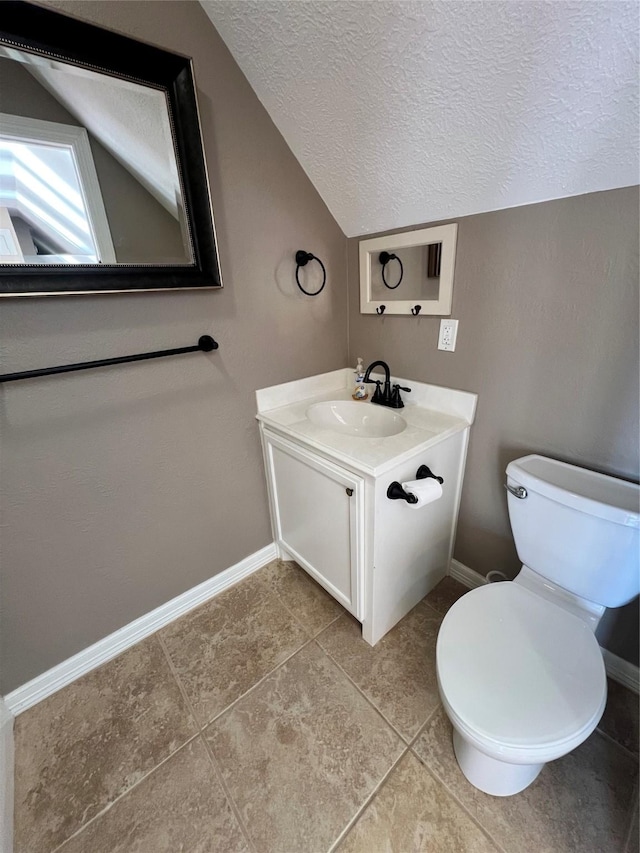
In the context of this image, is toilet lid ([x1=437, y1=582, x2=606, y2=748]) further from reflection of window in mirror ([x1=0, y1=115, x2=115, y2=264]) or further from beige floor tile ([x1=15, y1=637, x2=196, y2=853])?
reflection of window in mirror ([x1=0, y1=115, x2=115, y2=264])

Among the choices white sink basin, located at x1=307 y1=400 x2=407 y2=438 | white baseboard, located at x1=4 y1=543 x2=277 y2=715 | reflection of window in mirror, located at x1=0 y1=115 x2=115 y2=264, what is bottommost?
white baseboard, located at x1=4 y1=543 x2=277 y2=715

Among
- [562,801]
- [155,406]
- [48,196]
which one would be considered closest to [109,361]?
[155,406]

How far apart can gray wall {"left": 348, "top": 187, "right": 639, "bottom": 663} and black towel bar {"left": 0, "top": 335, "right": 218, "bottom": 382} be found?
0.85 meters

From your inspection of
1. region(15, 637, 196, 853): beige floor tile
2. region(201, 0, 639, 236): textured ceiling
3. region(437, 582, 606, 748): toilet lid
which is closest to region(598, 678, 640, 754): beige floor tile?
region(437, 582, 606, 748): toilet lid

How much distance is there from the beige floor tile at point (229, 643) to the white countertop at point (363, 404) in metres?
0.81

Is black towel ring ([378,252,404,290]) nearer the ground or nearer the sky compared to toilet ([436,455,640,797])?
nearer the sky

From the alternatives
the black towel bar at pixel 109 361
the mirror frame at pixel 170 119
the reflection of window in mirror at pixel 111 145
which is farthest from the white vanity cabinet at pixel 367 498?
the reflection of window in mirror at pixel 111 145

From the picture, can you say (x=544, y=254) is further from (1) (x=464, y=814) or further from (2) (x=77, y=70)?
(1) (x=464, y=814)

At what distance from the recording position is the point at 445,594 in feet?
4.96

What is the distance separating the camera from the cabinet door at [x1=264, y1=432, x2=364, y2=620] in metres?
1.14

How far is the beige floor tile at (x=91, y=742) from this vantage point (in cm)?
93

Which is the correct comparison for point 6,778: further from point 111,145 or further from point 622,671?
point 622,671

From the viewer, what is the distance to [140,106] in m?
0.97

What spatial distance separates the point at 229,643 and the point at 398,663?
2.22 ft
